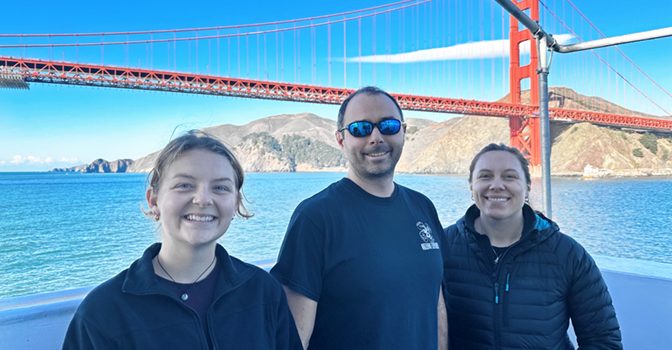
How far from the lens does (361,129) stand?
4.17ft

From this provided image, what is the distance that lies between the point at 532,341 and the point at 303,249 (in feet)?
2.22

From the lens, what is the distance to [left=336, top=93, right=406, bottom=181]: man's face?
49.2 inches

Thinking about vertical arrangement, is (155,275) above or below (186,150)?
below

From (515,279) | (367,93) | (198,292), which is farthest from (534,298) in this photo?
(198,292)

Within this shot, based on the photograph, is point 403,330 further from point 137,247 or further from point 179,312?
point 137,247

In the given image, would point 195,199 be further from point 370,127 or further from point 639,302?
point 639,302

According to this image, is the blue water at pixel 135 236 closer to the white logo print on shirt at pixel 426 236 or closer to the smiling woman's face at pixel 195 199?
the white logo print on shirt at pixel 426 236

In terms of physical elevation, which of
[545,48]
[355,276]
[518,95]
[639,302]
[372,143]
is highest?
[518,95]

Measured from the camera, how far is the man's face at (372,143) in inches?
49.2

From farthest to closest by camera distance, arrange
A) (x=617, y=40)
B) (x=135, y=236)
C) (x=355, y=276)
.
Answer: (x=135, y=236), (x=617, y=40), (x=355, y=276)

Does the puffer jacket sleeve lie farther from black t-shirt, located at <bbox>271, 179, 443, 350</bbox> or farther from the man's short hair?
the man's short hair

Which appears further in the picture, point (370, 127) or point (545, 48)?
point (545, 48)

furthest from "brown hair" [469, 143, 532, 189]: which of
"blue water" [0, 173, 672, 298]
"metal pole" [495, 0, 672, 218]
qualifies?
"blue water" [0, 173, 672, 298]

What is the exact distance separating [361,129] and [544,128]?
1.37 meters
